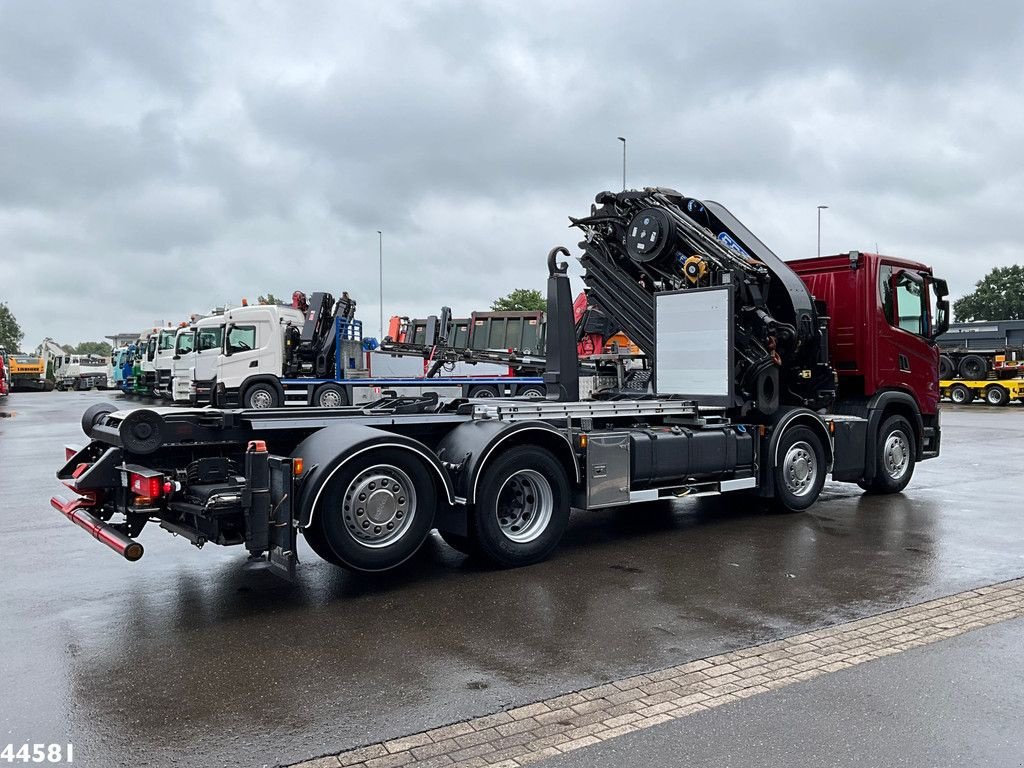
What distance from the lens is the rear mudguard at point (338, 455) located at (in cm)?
616

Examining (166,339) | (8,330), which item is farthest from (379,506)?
(8,330)

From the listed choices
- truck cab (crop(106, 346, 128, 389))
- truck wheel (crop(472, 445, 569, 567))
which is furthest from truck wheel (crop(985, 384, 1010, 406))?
truck cab (crop(106, 346, 128, 389))

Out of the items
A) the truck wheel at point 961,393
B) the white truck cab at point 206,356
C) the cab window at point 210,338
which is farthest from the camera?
the truck wheel at point 961,393

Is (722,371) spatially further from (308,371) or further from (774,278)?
(308,371)

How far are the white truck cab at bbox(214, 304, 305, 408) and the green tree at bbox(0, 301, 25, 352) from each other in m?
77.6

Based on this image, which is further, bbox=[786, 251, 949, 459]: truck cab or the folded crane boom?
bbox=[786, 251, 949, 459]: truck cab

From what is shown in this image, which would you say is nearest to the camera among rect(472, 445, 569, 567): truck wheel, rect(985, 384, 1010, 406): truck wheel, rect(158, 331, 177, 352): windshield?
rect(472, 445, 569, 567): truck wheel

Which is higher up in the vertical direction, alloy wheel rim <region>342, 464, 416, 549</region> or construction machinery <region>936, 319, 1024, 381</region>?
construction machinery <region>936, 319, 1024, 381</region>

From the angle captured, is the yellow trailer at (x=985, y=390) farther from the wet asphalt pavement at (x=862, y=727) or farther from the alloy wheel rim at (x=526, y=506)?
the wet asphalt pavement at (x=862, y=727)

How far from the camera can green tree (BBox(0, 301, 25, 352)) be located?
294 feet

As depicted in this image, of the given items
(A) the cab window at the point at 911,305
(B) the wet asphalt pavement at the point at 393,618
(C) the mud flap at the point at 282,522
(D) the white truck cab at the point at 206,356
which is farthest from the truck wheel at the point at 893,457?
(D) the white truck cab at the point at 206,356

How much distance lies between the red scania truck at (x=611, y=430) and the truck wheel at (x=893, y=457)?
0.10ft

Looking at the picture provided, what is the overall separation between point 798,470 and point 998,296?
98.4m

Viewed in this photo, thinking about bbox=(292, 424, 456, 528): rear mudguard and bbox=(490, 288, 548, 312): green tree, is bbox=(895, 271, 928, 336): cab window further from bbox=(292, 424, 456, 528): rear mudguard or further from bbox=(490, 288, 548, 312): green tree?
bbox=(490, 288, 548, 312): green tree
